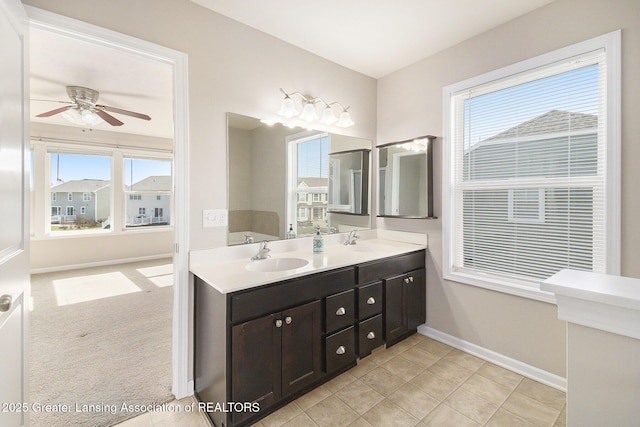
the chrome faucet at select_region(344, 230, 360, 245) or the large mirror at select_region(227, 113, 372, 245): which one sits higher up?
the large mirror at select_region(227, 113, 372, 245)

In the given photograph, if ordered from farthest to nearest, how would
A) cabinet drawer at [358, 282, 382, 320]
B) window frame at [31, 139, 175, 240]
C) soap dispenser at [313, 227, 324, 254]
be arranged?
window frame at [31, 139, 175, 240]
soap dispenser at [313, 227, 324, 254]
cabinet drawer at [358, 282, 382, 320]

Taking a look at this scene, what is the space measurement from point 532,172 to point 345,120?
5.15 feet

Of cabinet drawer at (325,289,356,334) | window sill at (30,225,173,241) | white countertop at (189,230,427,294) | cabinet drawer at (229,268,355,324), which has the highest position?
white countertop at (189,230,427,294)

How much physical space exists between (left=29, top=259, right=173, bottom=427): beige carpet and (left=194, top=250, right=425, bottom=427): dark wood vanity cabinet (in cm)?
52

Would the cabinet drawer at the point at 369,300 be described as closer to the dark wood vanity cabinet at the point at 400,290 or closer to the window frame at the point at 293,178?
the dark wood vanity cabinet at the point at 400,290

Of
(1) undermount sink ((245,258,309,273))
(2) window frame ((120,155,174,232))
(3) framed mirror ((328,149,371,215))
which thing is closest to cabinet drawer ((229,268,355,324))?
(1) undermount sink ((245,258,309,273))

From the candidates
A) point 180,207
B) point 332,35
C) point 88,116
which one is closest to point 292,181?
point 180,207

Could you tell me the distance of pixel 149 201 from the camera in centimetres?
590

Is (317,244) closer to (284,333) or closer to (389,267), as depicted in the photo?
(389,267)

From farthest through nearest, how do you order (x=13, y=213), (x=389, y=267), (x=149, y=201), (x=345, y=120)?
Answer: (x=149, y=201)
(x=345, y=120)
(x=389, y=267)
(x=13, y=213)

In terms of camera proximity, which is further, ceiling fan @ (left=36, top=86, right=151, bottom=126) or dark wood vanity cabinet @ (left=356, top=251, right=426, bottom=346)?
ceiling fan @ (left=36, top=86, right=151, bottom=126)

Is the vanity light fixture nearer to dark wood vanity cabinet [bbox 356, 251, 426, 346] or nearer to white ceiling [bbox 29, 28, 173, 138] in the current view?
white ceiling [bbox 29, 28, 173, 138]

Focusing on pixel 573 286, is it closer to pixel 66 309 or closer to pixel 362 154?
pixel 362 154

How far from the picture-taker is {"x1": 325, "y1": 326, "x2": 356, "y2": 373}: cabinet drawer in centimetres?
188
